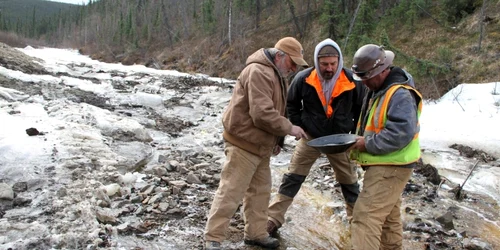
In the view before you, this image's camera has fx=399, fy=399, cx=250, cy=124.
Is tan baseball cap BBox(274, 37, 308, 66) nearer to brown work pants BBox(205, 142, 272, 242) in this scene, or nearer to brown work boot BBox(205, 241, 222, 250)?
brown work pants BBox(205, 142, 272, 242)

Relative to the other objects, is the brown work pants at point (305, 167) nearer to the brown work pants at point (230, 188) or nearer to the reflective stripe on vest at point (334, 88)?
the reflective stripe on vest at point (334, 88)

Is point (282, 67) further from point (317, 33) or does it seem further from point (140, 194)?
point (317, 33)

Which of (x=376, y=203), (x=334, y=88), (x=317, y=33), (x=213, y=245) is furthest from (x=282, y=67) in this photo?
(x=317, y=33)

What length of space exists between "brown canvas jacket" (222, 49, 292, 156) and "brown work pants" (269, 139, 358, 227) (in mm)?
609

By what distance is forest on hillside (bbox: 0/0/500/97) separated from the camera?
52.0 ft

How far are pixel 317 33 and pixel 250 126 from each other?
27209 mm

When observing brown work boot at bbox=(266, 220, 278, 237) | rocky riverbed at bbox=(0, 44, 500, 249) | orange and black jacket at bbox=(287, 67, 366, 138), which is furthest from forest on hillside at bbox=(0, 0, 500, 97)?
brown work boot at bbox=(266, 220, 278, 237)

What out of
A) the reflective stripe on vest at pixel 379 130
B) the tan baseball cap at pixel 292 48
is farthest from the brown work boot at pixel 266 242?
the tan baseball cap at pixel 292 48

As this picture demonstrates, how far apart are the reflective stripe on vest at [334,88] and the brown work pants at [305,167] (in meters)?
0.44

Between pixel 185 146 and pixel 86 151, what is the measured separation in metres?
2.19

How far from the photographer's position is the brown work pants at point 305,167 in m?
4.20

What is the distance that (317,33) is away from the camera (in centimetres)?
2944

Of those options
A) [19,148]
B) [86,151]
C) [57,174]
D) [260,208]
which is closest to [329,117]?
[260,208]

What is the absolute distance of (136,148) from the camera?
7.00 metres
